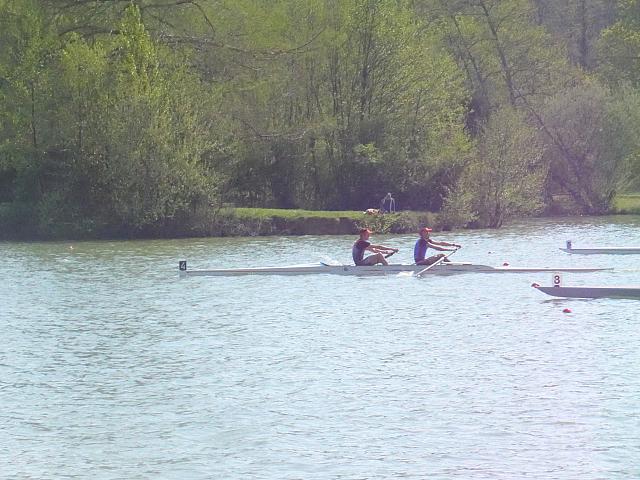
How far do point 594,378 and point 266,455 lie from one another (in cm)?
634

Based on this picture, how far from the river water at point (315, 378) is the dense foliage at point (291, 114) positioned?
12479mm

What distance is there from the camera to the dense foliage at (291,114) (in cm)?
4466

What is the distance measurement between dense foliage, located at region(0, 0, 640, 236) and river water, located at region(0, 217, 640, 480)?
12479 mm

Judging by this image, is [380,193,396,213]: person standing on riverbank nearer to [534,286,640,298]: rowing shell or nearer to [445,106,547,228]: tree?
Answer: [445,106,547,228]: tree

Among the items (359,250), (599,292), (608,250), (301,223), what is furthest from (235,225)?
(599,292)

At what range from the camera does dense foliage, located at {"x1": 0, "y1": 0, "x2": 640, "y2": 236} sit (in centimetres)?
4466

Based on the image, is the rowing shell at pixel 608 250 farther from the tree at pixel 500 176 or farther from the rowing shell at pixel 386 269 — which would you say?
the tree at pixel 500 176

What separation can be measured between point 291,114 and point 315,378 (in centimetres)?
3645

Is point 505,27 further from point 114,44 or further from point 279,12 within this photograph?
point 114,44

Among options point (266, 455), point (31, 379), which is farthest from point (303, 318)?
point (266, 455)

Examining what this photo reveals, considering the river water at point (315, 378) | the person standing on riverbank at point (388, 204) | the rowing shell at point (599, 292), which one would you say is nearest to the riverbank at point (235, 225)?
the person standing on riverbank at point (388, 204)

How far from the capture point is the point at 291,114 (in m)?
53.8

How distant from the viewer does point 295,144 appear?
52594 millimetres

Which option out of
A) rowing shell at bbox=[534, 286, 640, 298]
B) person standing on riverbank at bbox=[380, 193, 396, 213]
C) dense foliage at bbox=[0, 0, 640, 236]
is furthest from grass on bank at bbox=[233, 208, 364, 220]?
rowing shell at bbox=[534, 286, 640, 298]
